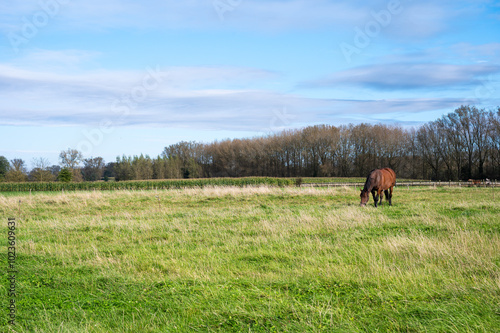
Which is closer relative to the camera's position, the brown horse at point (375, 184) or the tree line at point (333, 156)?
the brown horse at point (375, 184)

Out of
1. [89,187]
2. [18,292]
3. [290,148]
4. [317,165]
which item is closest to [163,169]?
[290,148]

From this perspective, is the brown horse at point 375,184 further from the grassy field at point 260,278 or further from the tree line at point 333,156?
the tree line at point 333,156

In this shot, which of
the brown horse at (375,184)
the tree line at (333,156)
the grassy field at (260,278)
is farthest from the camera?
the tree line at (333,156)

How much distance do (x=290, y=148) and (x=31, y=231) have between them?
75.3 meters

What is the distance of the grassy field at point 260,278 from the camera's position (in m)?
4.91

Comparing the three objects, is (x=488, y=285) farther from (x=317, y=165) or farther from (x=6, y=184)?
(x=317, y=165)

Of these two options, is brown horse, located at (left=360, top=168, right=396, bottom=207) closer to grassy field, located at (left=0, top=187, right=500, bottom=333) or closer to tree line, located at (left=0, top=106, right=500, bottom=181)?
grassy field, located at (left=0, top=187, right=500, bottom=333)

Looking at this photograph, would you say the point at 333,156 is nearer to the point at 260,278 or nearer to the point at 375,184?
the point at 375,184

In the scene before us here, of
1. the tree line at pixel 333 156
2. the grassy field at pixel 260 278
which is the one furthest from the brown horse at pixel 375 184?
the tree line at pixel 333 156

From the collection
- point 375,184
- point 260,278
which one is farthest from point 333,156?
point 260,278

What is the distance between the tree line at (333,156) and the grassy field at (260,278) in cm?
5041

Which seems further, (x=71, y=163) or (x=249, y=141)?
(x=249, y=141)

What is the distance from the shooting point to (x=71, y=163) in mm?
68438

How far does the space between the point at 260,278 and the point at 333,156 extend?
255ft
